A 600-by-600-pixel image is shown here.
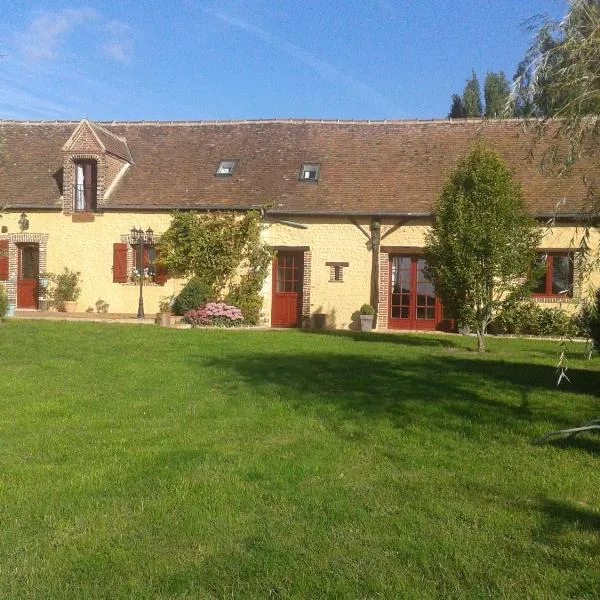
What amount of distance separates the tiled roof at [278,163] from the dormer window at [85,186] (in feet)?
1.96

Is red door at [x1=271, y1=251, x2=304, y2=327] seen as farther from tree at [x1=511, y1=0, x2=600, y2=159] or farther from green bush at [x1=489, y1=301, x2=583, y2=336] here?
tree at [x1=511, y1=0, x2=600, y2=159]

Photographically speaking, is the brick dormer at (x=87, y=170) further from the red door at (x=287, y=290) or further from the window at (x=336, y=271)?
the window at (x=336, y=271)

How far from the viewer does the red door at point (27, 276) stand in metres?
20.3

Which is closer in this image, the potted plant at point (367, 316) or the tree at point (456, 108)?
the potted plant at point (367, 316)

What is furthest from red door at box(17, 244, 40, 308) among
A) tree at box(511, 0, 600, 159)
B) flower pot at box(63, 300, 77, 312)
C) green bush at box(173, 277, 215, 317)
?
tree at box(511, 0, 600, 159)

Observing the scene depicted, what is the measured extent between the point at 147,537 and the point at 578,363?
884 centimetres

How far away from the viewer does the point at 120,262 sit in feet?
64.2

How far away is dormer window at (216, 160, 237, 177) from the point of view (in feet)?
65.9

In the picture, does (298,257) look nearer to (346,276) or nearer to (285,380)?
(346,276)

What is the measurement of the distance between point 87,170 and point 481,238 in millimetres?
12053

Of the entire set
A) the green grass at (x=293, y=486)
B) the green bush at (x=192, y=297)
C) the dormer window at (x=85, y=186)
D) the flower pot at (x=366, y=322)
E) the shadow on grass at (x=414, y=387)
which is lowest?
the green grass at (x=293, y=486)

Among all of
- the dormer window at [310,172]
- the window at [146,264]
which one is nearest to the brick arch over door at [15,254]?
the window at [146,264]

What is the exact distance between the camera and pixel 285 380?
8.95 metres

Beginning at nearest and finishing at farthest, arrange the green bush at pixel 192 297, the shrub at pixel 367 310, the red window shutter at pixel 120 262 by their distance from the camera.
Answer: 1. the shrub at pixel 367 310
2. the green bush at pixel 192 297
3. the red window shutter at pixel 120 262
